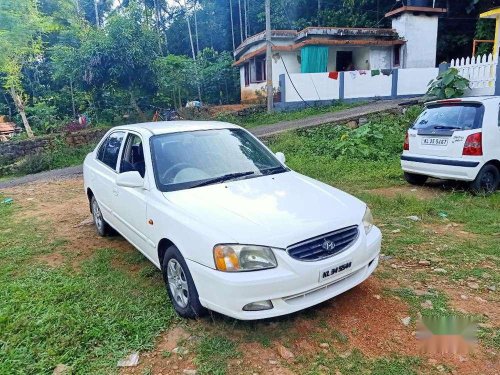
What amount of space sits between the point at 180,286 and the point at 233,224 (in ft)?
2.59

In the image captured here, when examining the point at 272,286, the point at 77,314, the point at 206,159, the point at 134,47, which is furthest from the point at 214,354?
the point at 134,47

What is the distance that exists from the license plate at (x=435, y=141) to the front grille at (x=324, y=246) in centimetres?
393

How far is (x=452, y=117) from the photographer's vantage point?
5969 millimetres

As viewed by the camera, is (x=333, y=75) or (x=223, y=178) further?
(x=333, y=75)

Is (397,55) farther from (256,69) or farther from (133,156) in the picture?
(133,156)

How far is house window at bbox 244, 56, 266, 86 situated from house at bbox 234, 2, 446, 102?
53cm

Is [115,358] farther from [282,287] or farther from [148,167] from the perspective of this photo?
[148,167]

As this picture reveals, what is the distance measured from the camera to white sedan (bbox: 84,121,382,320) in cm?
250

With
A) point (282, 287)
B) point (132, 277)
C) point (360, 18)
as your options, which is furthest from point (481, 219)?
point (360, 18)

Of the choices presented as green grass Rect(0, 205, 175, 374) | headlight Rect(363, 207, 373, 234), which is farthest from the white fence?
green grass Rect(0, 205, 175, 374)

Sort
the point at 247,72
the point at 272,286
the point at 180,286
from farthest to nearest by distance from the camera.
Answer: the point at 247,72
the point at 180,286
the point at 272,286

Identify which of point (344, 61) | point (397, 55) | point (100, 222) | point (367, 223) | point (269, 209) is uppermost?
point (397, 55)

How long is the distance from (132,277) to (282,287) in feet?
6.31

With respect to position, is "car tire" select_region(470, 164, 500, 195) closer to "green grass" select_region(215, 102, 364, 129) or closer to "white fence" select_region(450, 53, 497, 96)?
"white fence" select_region(450, 53, 497, 96)
